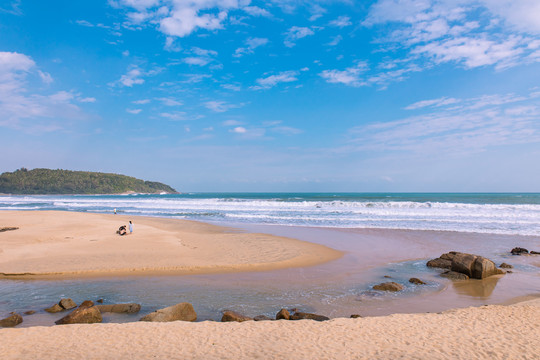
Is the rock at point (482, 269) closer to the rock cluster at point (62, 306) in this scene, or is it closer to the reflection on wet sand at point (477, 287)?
the reflection on wet sand at point (477, 287)

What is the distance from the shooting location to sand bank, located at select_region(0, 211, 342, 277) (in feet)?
32.1

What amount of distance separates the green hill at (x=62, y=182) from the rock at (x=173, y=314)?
13440 cm

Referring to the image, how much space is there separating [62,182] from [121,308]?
138 metres

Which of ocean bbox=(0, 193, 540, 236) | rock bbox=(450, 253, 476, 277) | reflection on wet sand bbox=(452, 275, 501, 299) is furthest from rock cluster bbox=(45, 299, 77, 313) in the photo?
ocean bbox=(0, 193, 540, 236)

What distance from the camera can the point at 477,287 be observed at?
8.33m

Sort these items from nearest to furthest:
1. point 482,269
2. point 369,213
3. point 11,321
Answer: point 11,321 < point 482,269 < point 369,213

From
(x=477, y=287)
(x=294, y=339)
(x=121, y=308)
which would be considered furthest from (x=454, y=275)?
(x=121, y=308)

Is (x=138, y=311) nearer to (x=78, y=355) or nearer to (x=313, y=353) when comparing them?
(x=78, y=355)

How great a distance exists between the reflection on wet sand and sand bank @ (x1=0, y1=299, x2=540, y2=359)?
7.16 feet

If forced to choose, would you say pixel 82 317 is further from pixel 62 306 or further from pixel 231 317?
pixel 231 317

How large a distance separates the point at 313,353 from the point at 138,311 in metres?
4.01

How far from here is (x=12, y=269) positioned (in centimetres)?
934

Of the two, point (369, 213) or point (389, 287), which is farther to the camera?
point (369, 213)

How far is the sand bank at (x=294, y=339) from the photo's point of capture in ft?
14.0
